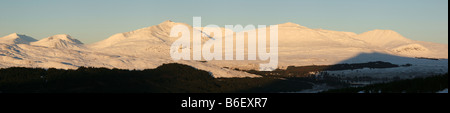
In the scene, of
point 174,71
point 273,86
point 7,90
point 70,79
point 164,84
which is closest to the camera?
point 7,90

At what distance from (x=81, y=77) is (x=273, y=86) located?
223 feet

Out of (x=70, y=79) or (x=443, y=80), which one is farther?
(x=70, y=79)

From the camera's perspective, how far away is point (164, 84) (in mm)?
135125

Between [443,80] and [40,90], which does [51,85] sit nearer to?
[40,90]
